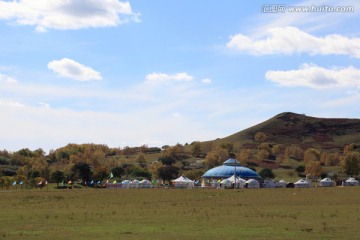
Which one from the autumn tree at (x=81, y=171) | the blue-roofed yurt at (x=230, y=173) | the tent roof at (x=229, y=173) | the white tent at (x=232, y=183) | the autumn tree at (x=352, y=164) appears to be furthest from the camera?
the autumn tree at (x=352, y=164)

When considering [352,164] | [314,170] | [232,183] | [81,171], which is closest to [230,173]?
[232,183]

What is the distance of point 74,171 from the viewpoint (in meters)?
144

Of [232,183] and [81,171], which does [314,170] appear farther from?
[81,171]

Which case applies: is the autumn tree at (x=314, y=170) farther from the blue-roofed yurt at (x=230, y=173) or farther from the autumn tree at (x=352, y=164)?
the blue-roofed yurt at (x=230, y=173)

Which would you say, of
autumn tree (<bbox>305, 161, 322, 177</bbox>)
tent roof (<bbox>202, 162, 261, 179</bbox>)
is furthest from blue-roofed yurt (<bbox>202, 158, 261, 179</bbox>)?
autumn tree (<bbox>305, 161, 322, 177</bbox>)

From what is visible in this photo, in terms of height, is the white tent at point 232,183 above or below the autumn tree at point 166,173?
below

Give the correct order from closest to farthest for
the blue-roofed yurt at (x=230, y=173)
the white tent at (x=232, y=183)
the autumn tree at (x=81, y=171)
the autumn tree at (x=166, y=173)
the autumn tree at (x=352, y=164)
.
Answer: the white tent at (x=232, y=183) → the autumn tree at (x=81, y=171) → the blue-roofed yurt at (x=230, y=173) → the autumn tree at (x=166, y=173) → the autumn tree at (x=352, y=164)

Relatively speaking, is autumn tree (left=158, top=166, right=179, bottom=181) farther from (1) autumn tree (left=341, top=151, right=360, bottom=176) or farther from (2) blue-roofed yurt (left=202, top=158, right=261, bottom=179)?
(1) autumn tree (left=341, top=151, right=360, bottom=176)

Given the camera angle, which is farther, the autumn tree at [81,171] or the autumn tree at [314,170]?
the autumn tree at [314,170]

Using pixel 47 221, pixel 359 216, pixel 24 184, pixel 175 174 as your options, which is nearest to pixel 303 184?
pixel 175 174

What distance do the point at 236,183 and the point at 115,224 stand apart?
9490 centimetres

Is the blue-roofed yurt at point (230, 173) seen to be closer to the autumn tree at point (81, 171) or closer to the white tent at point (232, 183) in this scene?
the white tent at point (232, 183)

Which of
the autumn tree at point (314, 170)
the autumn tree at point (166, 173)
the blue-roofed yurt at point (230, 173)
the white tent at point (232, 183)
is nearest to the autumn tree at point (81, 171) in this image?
the autumn tree at point (166, 173)

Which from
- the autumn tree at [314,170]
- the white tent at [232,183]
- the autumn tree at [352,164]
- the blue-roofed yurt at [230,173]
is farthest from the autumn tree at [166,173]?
the autumn tree at [352,164]
